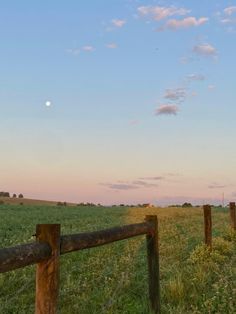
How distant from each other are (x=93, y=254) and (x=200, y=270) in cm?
419

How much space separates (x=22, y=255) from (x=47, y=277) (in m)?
0.59

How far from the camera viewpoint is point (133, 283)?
10945 mm

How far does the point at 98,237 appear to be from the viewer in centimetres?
693

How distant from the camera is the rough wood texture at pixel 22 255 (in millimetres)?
4594

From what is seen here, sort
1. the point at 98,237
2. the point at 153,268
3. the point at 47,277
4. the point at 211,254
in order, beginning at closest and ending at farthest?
the point at 47,277 → the point at 98,237 → the point at 153,268 → the point at 211,254

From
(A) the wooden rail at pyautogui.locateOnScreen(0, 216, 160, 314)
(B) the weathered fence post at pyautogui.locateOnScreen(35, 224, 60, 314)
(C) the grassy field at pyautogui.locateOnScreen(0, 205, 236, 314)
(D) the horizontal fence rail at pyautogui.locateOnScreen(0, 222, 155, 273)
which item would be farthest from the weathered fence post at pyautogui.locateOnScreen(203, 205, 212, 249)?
(B) the weathered fence post at pyautogui.locateOnScreen(35, 224, 60, 314)

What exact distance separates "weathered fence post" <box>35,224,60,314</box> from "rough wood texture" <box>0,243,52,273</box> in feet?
0.27

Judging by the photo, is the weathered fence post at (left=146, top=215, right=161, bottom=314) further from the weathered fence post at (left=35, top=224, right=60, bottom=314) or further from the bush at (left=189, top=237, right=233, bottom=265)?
the bush at (left=189, top=237, right=233, bottom=265)

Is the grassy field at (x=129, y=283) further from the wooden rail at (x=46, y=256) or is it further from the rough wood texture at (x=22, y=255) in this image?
the rough wood texture at (x=22, y=255)

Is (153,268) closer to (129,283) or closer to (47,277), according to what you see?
(129,283)

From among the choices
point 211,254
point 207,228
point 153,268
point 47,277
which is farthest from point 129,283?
point 47,277

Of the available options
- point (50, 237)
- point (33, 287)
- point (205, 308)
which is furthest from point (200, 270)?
point (50, 237)

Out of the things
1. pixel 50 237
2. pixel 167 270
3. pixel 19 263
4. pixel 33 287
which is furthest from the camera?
pixel 167 270

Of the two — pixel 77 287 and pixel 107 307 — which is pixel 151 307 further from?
pixel 77 287
